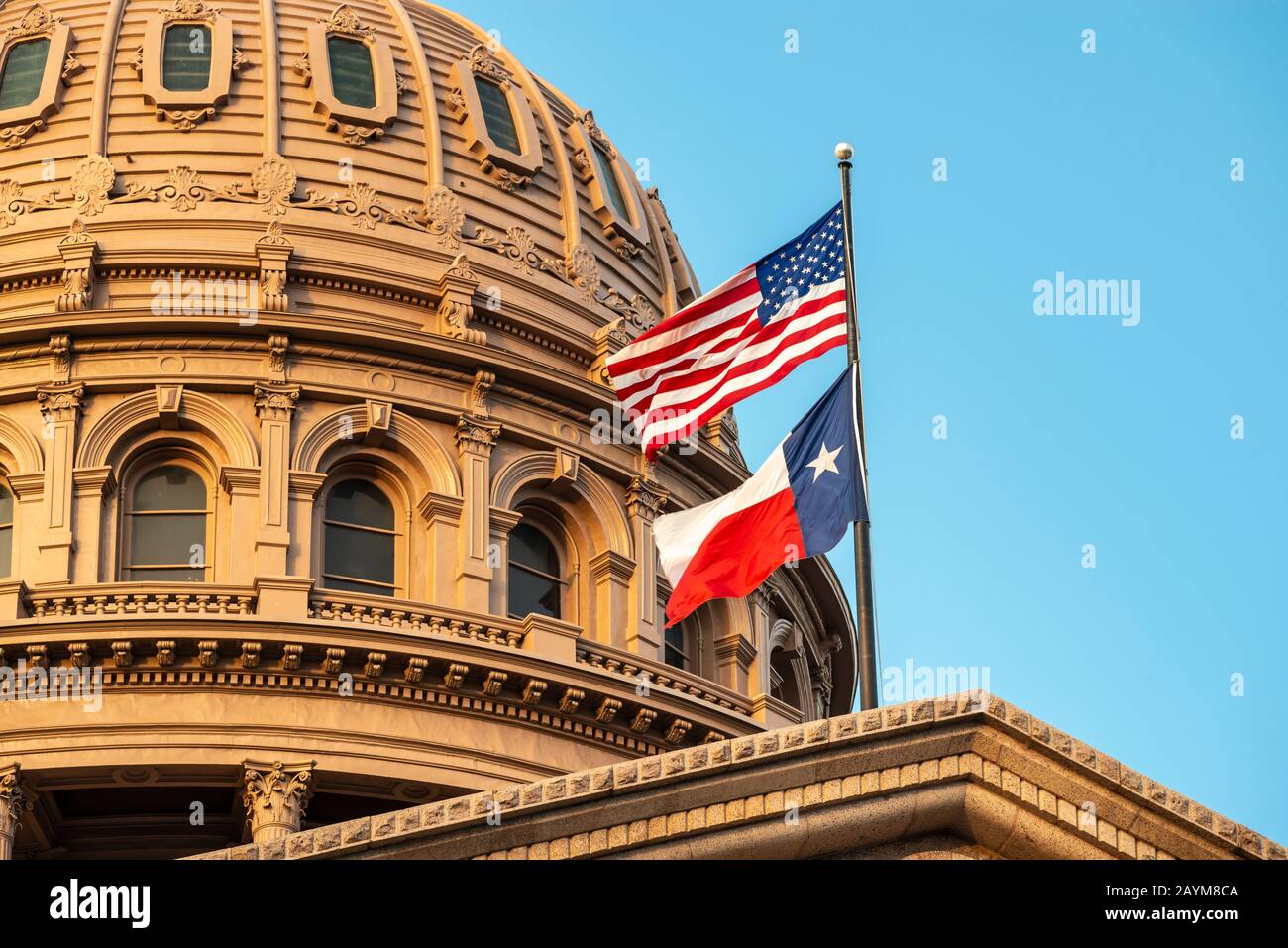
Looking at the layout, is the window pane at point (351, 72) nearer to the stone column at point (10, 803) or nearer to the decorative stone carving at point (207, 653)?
the decorative stone carving at point (207, 653)

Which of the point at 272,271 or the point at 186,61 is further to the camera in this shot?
the point at 186,61

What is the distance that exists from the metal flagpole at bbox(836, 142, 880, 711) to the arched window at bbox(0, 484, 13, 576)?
76.7 ft

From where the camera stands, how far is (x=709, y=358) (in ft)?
102

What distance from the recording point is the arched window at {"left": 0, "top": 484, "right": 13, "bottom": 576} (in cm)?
4947

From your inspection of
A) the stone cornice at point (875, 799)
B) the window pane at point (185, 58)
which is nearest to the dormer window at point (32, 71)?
the window pane at point (185, 58)

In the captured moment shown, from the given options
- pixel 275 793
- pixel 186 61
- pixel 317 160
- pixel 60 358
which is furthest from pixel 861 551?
pixel 186 61

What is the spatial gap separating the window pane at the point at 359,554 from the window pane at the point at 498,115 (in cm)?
978

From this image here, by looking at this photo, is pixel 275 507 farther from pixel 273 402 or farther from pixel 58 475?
pixel 58 475

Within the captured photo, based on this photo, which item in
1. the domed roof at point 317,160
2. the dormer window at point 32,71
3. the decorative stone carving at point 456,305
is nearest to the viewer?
the decorative stone carving at point 456,305

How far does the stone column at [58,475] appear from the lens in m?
48.3

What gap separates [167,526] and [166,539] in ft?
0.83
